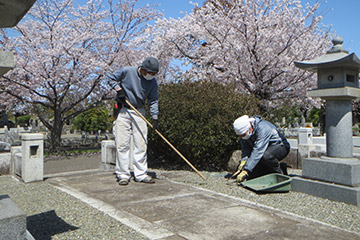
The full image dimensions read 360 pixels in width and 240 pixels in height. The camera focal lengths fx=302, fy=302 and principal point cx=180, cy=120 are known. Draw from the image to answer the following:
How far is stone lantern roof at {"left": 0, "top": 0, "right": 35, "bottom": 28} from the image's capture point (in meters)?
1.97

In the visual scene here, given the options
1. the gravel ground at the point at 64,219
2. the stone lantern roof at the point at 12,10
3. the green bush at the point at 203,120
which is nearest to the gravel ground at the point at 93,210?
the gravel ground at the point at 64,219

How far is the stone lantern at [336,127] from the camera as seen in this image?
4.16m

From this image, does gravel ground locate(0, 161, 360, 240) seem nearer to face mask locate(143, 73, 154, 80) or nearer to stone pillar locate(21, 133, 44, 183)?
stone pillar locate(21, 133, 44, 183)

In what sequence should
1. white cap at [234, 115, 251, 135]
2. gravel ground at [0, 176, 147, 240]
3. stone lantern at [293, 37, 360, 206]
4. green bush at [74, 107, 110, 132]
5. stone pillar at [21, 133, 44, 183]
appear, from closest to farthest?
gravel ground at [0, 176, 147, 240] < stone lantern at [293, 37, 360, 206] < white cap at [234, 115, 251, 135] < stone pillar at [21, 133, 44, 183] < green bush at [74, 107, 110, 132]

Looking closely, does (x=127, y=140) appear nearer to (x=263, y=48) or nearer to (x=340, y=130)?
(x=340, y=130)

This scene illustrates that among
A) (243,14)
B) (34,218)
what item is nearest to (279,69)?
(243,14)

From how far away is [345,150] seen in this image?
4.37 metres

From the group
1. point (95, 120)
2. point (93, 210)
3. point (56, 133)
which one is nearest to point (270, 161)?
point (93, 210)

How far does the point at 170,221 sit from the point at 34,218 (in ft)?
4.97

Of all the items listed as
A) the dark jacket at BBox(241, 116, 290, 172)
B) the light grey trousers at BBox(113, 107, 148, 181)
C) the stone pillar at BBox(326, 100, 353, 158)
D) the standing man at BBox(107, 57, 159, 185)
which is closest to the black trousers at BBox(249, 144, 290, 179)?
the dark jacket at BBox(241, 116, 290, 172)

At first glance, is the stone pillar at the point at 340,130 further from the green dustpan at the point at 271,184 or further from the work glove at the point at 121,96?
the work glove at the point at 121,96

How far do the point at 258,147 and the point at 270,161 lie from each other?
352mm

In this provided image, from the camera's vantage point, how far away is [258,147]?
4.76 metres

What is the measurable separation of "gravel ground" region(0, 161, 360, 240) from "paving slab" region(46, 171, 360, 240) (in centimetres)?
17
